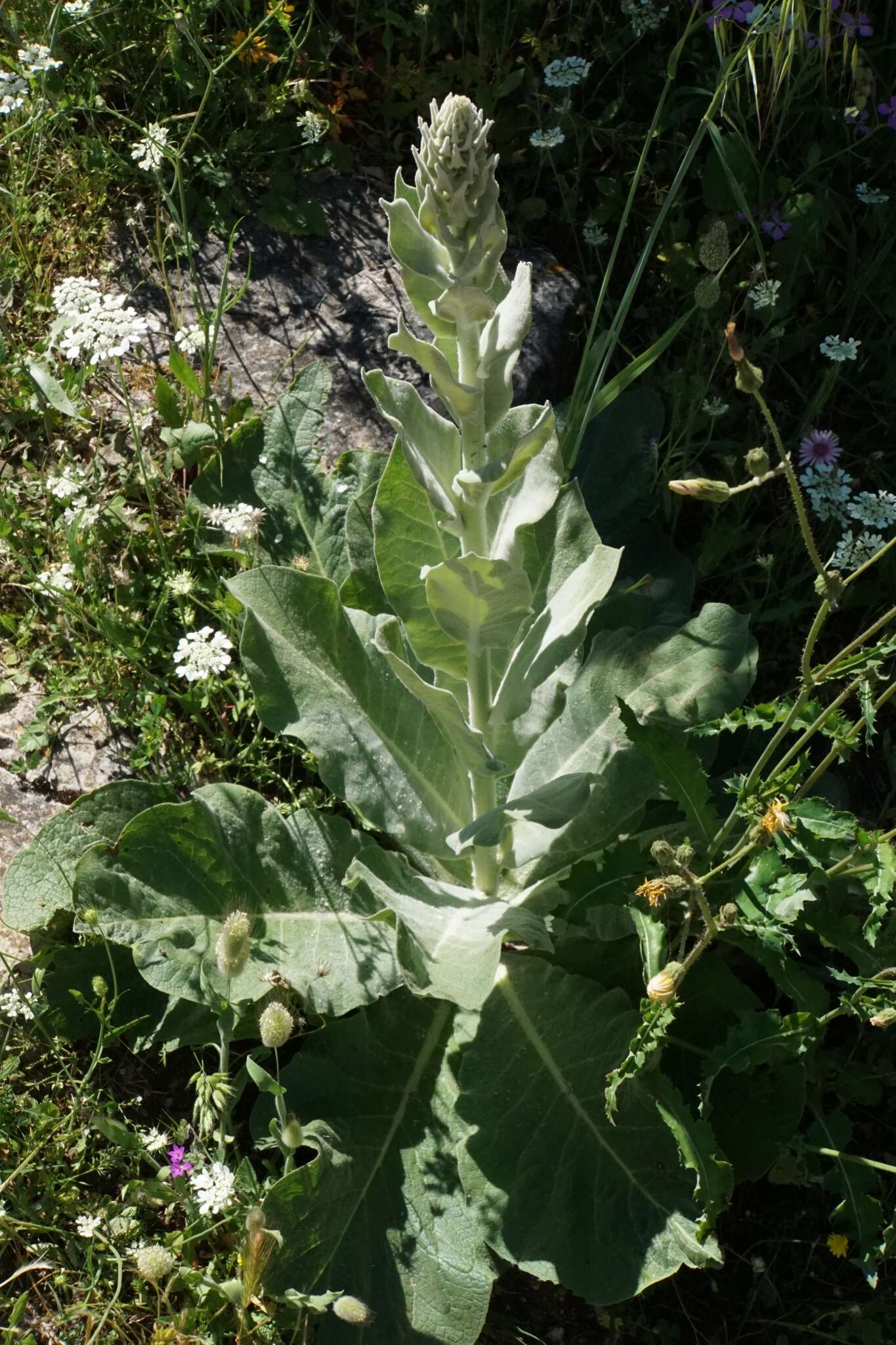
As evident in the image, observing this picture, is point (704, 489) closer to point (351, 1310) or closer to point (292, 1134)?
point (292, 1134)

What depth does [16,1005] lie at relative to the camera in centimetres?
300

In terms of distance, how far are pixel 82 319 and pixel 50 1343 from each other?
262cm

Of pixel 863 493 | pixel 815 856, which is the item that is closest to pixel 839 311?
pixel 863 493

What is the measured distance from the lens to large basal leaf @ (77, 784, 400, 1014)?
2912 millimetres

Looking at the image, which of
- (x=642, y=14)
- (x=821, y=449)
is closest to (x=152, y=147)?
(x=642, y=14)

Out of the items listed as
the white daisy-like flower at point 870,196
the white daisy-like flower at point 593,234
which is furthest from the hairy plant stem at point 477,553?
the white daisy-like flower at point 870,196

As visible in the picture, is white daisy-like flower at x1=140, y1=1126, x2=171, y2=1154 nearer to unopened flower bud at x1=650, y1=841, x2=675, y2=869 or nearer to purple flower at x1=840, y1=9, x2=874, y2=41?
unopened flower bud at x1=650, y1=841, x2=675, y2=869

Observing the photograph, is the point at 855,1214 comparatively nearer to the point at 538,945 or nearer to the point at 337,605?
the point at 538,945

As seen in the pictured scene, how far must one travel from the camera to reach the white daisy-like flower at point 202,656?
3.16m

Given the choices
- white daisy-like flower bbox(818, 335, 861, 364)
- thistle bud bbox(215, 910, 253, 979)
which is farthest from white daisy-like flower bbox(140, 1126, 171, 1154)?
white daisy-like flower bbox(818, 335, 861, 364)

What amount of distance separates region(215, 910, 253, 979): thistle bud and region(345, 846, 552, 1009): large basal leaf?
0.88ft

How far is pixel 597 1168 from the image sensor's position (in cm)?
281

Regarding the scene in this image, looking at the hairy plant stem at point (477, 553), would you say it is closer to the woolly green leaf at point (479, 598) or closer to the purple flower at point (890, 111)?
the woolly green leaf at point (479, 598)

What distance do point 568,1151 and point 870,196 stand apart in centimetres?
325
